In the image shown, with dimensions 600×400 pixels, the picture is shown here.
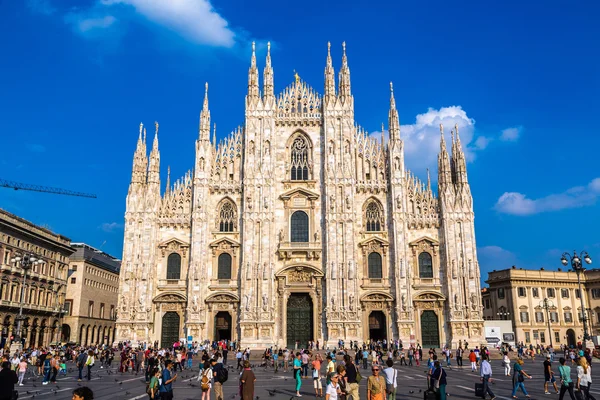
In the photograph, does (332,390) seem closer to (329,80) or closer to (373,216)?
(373,216)

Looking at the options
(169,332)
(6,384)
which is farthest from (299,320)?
(6,384)

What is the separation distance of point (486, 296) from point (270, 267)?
43.8 meters

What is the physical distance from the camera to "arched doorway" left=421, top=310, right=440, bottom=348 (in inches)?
1781

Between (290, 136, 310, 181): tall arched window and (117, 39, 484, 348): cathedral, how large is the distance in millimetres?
96

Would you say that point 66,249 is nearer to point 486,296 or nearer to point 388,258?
point 388,258

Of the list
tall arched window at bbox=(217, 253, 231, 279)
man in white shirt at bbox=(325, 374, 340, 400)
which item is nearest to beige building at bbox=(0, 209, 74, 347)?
tall arched window at bbox=(217, 253, 231, 279)

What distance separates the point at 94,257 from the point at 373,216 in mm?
48240

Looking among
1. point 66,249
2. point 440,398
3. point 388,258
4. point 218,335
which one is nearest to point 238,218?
point 218,335

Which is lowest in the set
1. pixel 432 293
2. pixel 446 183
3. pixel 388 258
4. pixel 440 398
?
pixel 440 398

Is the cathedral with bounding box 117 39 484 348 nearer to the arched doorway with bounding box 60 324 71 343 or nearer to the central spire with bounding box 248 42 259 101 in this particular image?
the central spire with bounding box 248 42 259 101

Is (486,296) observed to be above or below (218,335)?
above

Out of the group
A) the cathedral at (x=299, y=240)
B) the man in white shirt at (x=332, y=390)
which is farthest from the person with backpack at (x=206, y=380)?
the cathedral at (x=299, y=240)

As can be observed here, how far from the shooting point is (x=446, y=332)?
148 ft

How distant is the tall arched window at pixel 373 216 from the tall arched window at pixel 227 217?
11.5 meters
